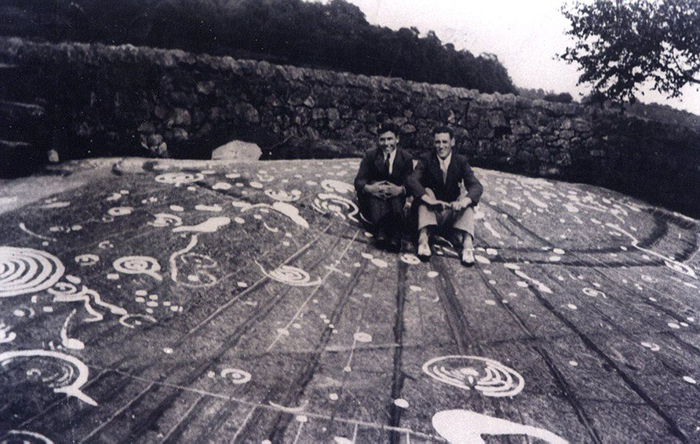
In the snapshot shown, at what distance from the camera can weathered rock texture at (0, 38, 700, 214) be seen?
12.2 ft

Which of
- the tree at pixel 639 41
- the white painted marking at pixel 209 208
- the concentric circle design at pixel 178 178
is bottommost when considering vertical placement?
the white painted marking at pixel 209 208

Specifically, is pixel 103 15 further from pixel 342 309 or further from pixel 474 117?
pixel 474 117

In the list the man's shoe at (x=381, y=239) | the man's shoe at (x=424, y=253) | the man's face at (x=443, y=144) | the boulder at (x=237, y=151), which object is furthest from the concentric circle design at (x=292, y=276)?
the boulder at (x=237, y=151)

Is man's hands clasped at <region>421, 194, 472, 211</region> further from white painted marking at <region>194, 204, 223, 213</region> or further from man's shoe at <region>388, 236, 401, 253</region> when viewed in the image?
white painted marking at <region>194, 204, 223, 213</region>

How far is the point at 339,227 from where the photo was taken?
330 cm

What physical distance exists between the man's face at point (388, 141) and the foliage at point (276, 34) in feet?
3.22


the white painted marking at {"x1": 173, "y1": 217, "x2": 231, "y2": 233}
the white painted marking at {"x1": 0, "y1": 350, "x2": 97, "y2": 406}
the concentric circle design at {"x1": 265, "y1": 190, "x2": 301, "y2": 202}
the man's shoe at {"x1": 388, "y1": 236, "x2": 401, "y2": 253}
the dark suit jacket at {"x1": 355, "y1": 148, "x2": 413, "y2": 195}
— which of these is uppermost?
the dark suit jacket at {"x1": 355, "y1": 148, "x2": 413, "y2": 195}

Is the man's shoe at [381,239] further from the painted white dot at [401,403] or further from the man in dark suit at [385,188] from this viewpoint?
the painted white dot at [401,403]

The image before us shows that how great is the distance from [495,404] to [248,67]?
3.78 meters

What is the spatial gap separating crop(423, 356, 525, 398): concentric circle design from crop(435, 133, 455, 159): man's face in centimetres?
166

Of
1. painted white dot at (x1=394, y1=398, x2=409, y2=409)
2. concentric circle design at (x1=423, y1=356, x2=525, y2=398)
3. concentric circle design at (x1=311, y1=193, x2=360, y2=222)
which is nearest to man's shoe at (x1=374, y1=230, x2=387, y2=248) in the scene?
concentric circle design at (x1=311, y1=193, x2=360, y2=222)

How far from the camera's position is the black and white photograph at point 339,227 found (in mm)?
1654

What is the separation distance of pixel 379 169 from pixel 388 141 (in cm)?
21

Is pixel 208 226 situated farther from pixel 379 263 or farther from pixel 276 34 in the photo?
pixel 276 34
